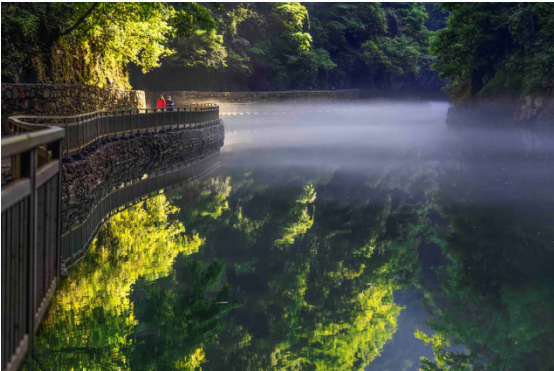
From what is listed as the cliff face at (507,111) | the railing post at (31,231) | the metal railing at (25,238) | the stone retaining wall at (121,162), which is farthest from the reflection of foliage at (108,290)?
the cliff face at (507,111)

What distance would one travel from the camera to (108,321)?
28.6 feet

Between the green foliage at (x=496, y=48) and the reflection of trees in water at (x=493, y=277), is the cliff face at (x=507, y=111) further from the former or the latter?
the reflection of trees in water at (x=493, y=277)

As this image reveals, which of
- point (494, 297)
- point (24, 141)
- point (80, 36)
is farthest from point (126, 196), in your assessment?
point (24, 141)

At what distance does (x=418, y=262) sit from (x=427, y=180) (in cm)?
1344

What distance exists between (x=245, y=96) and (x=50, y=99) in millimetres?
40698

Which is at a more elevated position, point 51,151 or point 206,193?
point 51,151

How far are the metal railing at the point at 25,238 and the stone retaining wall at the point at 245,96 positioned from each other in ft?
170

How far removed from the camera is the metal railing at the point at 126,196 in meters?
12.4

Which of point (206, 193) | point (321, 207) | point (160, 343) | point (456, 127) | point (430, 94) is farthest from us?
point (430, 94)

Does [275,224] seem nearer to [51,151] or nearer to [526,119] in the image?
[51,151]

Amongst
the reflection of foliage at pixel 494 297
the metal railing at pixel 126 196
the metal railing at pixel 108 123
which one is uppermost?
the metal railing at pixel 108 123

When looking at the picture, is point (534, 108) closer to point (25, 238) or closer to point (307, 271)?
point (307, 271)

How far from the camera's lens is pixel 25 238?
3969 mm

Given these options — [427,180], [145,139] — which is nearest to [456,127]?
[427,180]
